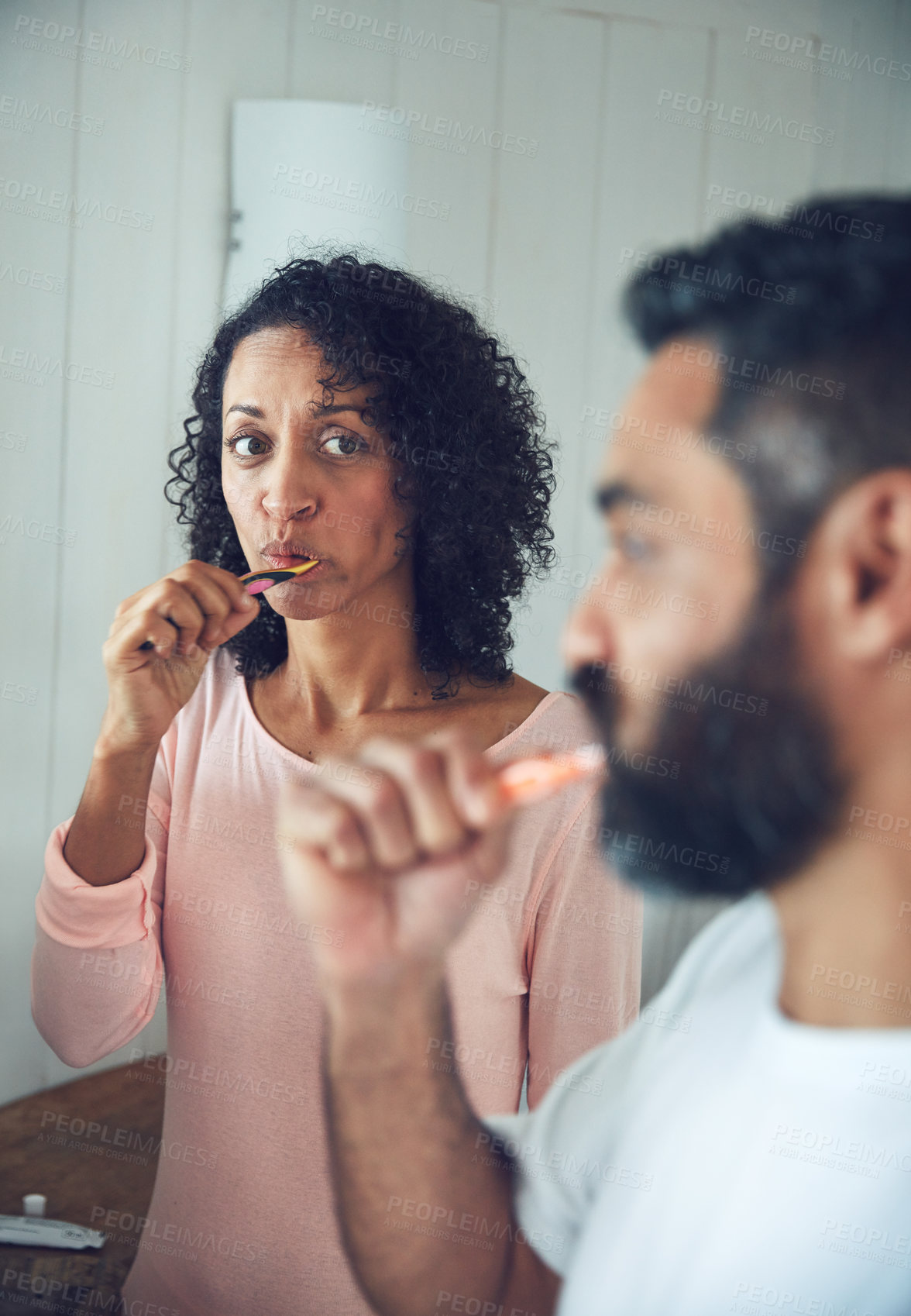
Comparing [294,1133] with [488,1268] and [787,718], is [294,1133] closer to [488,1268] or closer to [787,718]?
[488,1268]

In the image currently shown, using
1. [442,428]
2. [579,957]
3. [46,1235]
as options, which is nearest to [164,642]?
[442,428]

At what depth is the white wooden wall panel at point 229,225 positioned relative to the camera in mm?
637

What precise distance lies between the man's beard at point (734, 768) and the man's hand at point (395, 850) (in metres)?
0.08

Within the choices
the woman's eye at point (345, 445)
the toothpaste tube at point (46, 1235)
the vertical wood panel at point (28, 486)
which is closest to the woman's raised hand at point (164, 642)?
the woman's eye at point (345, 445)

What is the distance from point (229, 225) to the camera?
854mm

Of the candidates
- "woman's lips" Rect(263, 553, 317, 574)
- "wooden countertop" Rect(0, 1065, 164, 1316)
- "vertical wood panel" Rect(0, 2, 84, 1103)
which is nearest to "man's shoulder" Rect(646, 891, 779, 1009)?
"woman's lips" Rect(263, 553, 317, 574)

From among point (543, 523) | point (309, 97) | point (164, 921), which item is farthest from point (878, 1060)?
point (309, 97)

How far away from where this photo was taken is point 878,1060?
449 mm

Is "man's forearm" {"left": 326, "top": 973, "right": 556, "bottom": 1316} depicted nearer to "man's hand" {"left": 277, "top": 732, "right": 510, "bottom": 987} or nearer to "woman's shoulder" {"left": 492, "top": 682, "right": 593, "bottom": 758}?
"man's hand" {"left": 277, "top": 732, "right": 510, "bottom": 987}

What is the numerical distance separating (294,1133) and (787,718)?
0.47 meters

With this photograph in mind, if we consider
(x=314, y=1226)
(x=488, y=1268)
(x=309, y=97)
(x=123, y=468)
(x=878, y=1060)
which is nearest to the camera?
(x=878, y=1060)

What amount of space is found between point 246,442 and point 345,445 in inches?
2.8

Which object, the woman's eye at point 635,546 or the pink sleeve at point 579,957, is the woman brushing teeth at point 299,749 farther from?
the woman's eye at point 635,546

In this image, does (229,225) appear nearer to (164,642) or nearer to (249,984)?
(164,642)
